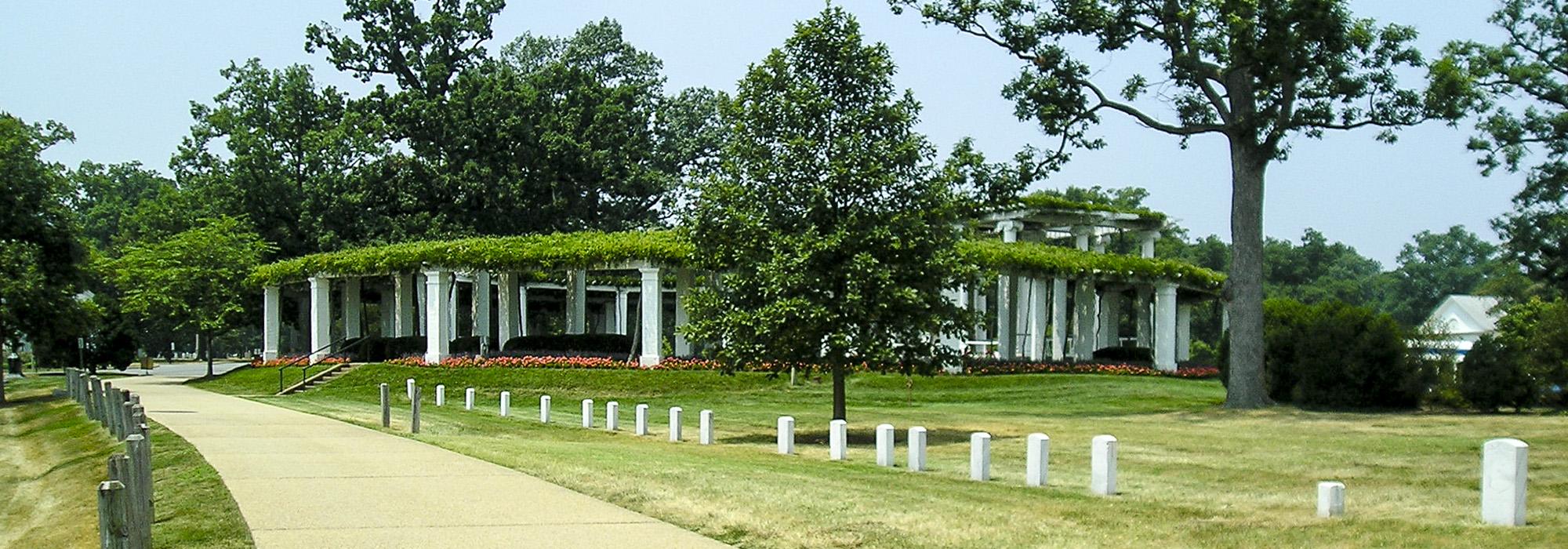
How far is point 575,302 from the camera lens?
53.7 meters

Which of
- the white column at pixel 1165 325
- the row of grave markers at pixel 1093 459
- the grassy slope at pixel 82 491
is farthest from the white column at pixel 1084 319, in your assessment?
the grassy slope at pixel 82 491

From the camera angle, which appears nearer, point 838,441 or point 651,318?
point 838,441

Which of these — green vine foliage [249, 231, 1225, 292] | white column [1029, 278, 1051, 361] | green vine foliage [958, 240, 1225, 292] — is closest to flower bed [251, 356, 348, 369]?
green vine foliage [249, 231, 1225, 292]

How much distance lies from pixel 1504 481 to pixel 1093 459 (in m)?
4.21

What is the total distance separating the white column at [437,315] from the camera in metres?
47.6

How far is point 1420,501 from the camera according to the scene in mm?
14555

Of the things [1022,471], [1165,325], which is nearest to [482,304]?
[1165,325]

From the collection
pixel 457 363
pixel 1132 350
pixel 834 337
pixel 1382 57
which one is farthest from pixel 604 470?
pixel 1132 350

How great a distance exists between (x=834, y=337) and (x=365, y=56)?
48244 millimetres

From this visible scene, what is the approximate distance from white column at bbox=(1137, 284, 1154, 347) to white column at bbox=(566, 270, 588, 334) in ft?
67.6

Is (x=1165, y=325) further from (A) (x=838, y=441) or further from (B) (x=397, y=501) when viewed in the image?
(B) (x=397, y=501)

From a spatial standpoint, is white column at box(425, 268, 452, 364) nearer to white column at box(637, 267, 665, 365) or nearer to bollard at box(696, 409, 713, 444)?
white column at box(637, 267, 665, 365)

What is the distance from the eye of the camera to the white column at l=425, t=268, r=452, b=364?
47594 mm

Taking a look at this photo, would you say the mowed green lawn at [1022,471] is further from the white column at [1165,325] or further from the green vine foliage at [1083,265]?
the white column at [1165,325]
